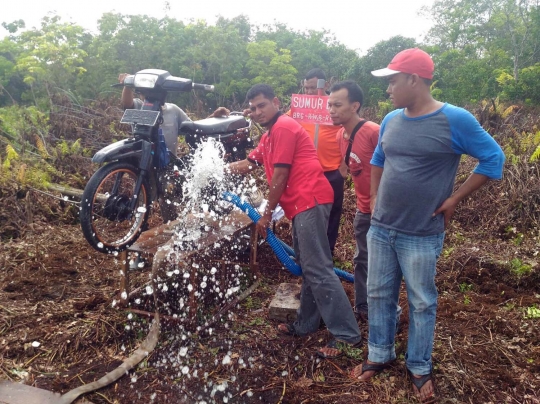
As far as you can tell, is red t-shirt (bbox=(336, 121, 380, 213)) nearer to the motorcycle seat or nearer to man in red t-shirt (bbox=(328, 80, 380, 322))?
man in red t-shirt (bbox=(328, 80, 380, 322))

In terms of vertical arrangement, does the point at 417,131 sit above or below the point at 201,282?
above

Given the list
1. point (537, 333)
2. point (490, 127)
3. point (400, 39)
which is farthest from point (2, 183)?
point (400, 39)

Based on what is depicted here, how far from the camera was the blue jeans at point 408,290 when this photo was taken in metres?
2.57

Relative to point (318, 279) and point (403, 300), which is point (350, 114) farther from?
point (403, 300)

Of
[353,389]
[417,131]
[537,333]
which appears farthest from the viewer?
[537,333]

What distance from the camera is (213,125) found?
198 inches

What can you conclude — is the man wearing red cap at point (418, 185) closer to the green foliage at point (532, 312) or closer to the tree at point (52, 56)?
the green foliage at point (532, 312)

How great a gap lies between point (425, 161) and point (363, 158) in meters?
0.89

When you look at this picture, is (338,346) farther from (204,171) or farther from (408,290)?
(204,171)

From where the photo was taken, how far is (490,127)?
8.73 meters

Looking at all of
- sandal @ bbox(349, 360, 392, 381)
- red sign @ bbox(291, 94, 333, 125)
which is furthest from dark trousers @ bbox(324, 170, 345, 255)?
sandal @ bbox(349, 360, 392, 381)

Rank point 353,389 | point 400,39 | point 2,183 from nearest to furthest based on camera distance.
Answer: point 353,389, point 2,183, point 400,39

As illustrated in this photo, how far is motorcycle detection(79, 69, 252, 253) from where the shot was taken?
3.70 m

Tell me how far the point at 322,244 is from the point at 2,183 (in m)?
4.70
